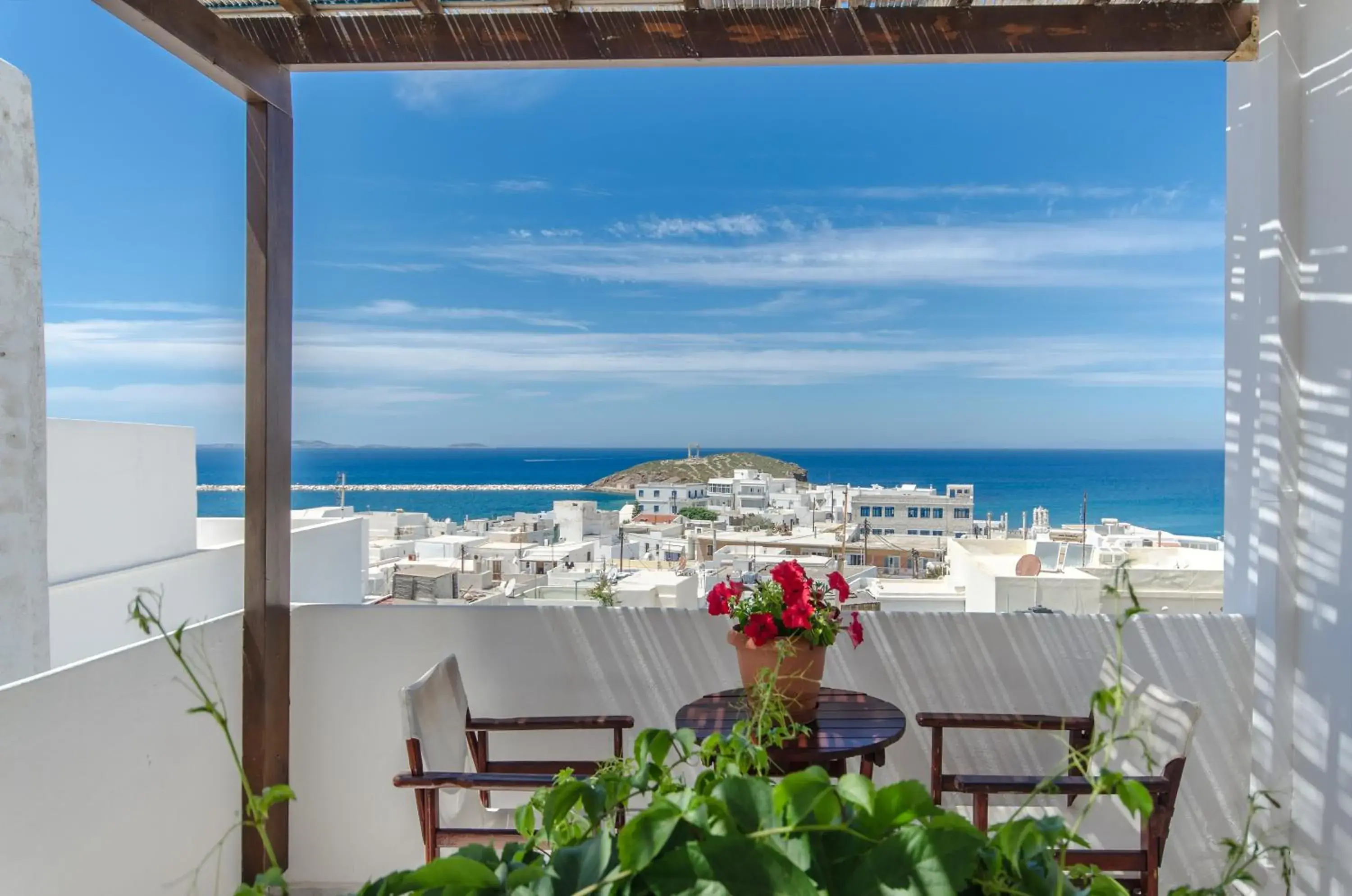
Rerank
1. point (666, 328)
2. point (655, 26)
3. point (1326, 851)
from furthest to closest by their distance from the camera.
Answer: point (666, 328) → point (655, 26) → point (1326, 851)

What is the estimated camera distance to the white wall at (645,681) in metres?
2.92

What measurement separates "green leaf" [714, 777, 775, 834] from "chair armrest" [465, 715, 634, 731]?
7.50ft

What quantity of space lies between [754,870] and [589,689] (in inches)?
108

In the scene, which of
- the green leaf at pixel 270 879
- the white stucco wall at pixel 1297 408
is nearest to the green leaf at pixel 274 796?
the green leaf at pixel 270 879

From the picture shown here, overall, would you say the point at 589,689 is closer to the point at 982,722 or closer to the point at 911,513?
the point at 982,722

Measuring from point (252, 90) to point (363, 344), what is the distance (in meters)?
29.9

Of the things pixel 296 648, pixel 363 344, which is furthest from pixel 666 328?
pixel 296 648

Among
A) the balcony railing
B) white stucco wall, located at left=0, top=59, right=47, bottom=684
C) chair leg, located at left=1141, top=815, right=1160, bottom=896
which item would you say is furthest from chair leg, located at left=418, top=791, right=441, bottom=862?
white stucco wall, located at left=0, top=59, right=47, bottom=684

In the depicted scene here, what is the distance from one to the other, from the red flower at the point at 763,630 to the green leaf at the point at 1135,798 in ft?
6.81

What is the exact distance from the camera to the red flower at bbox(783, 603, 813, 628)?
2.46 meters

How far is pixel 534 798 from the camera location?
1.61 ft

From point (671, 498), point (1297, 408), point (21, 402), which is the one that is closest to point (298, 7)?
point (1297, 408)

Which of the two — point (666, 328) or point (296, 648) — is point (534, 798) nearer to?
point (296, 648)

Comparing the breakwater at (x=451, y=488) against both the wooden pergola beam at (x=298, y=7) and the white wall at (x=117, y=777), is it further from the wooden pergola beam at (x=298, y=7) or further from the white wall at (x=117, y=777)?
the wooden pergola beam at (x=298, y=7)
